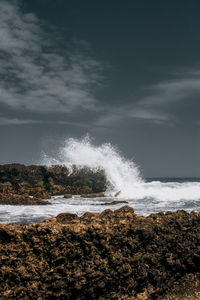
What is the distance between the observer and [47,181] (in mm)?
14102

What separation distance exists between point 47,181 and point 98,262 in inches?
462

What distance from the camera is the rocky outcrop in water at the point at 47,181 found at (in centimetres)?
1255

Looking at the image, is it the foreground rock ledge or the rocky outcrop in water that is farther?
the rocky outcrop in water

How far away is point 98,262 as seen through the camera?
111 inches

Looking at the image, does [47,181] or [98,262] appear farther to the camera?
[47,181]

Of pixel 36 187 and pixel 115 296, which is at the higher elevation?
pixel 36 187

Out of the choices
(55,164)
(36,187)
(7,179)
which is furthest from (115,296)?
(55,164)

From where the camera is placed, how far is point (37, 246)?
2.78 meters

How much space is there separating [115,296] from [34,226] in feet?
4.36

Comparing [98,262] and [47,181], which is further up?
[47,181]

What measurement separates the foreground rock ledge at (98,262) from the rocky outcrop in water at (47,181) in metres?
9.25

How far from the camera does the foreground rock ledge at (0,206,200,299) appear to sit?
2674 millimetres

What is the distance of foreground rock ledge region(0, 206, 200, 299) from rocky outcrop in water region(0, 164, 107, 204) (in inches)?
364

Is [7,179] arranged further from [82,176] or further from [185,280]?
[185,280]
